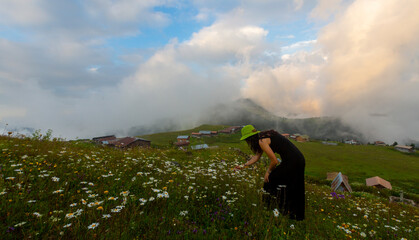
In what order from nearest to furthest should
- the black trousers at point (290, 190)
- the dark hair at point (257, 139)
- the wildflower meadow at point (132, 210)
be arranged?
the wildflower meadow at point (132, 210) < the black trousers at point (290, 190) < the dark hair at point (257, 139)

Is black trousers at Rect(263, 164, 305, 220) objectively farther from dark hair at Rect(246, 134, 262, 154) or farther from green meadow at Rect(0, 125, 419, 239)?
dark hair at Rect(246, 134, 262, 154)

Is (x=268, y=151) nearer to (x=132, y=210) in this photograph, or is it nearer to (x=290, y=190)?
(x=290, y=190)

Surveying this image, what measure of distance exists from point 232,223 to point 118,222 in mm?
2033

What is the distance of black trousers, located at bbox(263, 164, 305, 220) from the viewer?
478cm

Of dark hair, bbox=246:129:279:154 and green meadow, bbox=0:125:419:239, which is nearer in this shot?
green meadow, bbox=0:125:419:239

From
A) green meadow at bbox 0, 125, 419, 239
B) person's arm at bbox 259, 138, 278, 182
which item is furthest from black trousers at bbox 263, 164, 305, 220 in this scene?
green meadow at bbox 0, 125, 419, 239

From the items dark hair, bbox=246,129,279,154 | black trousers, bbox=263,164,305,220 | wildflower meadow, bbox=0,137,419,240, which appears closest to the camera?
wildflower meadow, bbox=0,137,419,240

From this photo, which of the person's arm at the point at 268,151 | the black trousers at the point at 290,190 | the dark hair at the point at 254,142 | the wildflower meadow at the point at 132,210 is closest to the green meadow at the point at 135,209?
the wildflower meadow at the point at 132,210

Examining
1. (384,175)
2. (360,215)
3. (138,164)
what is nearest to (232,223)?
→ (138,164)

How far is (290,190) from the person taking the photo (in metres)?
4.90

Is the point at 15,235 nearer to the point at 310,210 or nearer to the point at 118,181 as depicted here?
the point at 118,181

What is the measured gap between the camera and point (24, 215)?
2.95 metres

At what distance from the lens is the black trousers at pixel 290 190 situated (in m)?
4.78

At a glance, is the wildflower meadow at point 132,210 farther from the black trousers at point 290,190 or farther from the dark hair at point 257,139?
the dark hair at point 257,139
